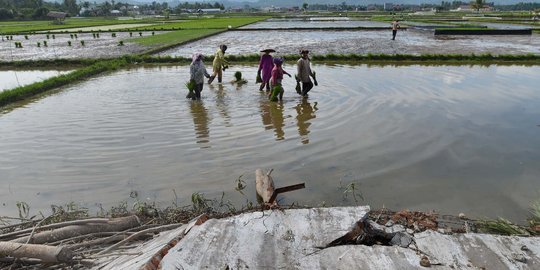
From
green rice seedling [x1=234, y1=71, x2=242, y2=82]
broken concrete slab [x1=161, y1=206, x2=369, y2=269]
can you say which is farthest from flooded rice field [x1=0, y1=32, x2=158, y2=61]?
broken concrete slab [x1=161, y1=206, x2=369, y2=269]

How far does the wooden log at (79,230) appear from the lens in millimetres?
3329

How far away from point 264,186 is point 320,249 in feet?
5.30

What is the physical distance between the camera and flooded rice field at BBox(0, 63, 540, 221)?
4988 millimetres

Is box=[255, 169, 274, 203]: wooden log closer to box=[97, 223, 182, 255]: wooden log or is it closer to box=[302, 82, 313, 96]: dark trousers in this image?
box=[97, 223, 182, 255]: wooden log

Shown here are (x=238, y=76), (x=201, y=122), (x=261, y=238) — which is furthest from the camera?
(x=238, y=76)

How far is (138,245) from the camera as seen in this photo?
3426 mm

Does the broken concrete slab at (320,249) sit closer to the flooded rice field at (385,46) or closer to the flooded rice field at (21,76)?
the flooded rice field at (21,76)

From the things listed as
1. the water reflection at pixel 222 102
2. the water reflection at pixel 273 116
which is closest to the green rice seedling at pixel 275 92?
the water reflection at pixel 273 116

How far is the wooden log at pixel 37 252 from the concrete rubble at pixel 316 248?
0.90ft

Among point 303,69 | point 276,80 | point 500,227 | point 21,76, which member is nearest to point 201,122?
point 276,80

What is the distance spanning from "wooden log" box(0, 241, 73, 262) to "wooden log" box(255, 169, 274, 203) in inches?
81.9

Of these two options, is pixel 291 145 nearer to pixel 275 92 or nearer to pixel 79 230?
pixel 275 92

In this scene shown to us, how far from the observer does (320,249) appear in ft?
10.6

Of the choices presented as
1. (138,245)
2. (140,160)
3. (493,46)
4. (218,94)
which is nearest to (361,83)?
(218,94)
